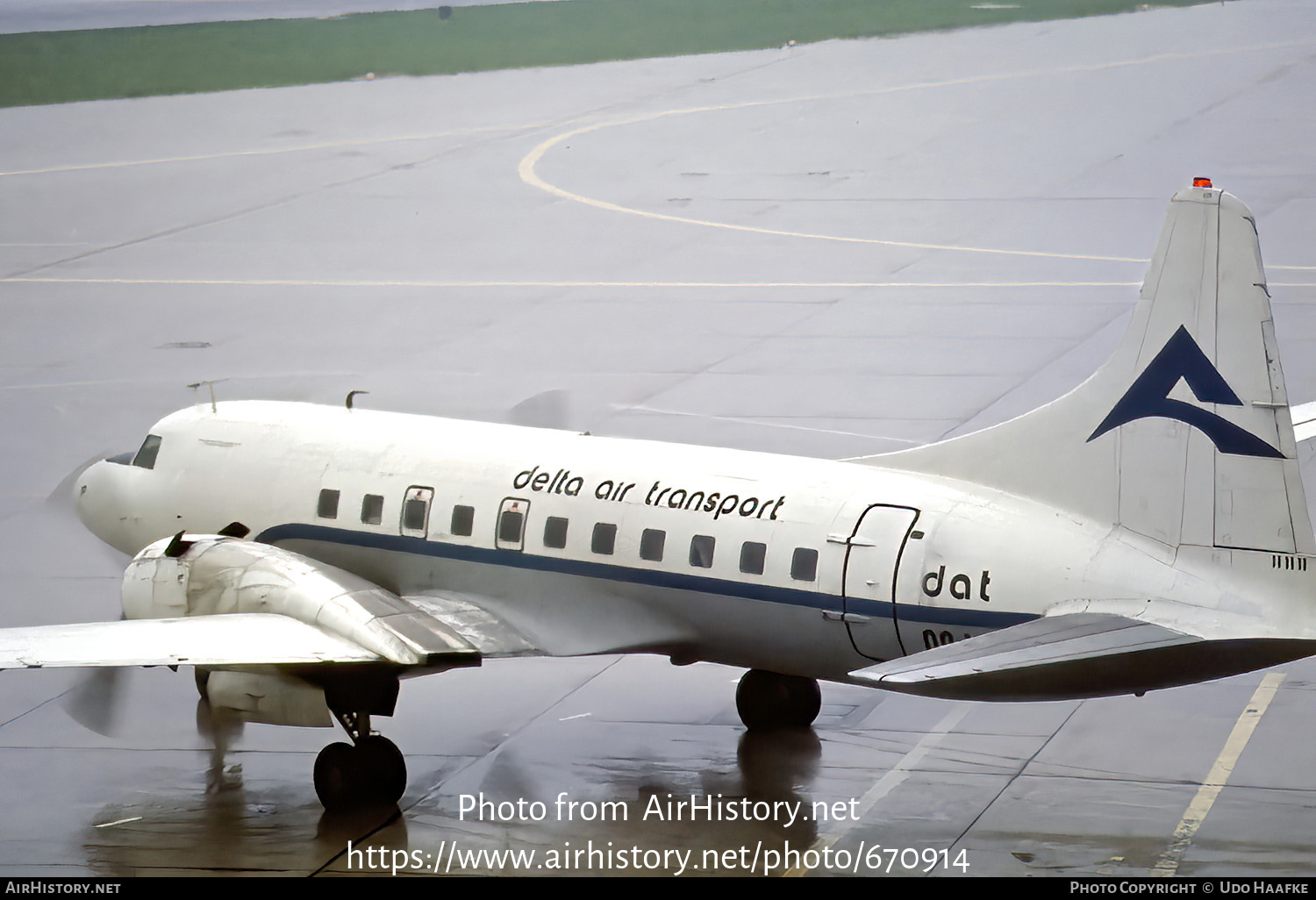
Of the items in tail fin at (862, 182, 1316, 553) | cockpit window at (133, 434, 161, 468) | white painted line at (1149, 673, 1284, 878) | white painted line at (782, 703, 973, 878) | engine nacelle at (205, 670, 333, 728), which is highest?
tail fin at (862, 182, 1316, 553)

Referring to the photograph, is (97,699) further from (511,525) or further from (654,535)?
(654,535)

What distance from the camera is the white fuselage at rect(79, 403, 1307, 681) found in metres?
16.0

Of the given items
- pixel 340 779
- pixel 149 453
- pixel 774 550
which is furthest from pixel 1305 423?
pixel 149 453

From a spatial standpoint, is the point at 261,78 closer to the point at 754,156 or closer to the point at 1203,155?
the point at 754,156

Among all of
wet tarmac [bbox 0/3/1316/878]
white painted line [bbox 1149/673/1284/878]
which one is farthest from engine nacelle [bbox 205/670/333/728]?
white painted line [bbox 1149/673/1284/878]

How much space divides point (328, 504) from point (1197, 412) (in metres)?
9.33

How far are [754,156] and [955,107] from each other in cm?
1083

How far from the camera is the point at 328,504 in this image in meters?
19.6

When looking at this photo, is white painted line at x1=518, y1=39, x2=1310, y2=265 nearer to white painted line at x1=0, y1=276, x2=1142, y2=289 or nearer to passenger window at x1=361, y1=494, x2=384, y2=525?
white painted line at x1=0, y1=276, x2=1142, y2=289

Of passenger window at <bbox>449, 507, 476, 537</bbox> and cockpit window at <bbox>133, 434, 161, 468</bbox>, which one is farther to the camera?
cockpit window at <bbox>133, 434, 161, 468</bbox>

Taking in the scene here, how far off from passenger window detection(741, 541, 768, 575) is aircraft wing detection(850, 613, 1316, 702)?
297cm

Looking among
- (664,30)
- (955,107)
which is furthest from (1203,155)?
(664,30)

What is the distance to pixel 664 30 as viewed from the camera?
8625cm

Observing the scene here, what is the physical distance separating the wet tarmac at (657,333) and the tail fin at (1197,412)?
3113 mm
